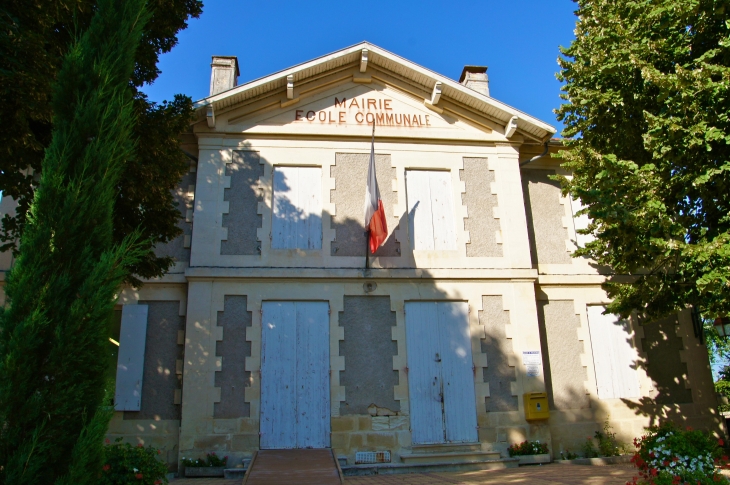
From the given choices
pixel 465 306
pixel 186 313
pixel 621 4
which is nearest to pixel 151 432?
pixel 186 313

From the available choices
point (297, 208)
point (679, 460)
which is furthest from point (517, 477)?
point (297, 208)

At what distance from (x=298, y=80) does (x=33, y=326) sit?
7.78 metres

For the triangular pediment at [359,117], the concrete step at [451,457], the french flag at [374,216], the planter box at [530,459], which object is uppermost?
the triangular pediment at [359,117]

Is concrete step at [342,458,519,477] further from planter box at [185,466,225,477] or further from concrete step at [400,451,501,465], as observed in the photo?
planter box at [185,466,225,477]

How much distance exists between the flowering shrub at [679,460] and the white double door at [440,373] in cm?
353

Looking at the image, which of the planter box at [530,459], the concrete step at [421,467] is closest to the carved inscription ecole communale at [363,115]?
the concrete step at [421,467]

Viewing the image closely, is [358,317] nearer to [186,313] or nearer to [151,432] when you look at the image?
[186,313]

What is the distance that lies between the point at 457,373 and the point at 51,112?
7238 millimetres

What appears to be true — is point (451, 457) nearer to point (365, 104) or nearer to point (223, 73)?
point (365, 104)

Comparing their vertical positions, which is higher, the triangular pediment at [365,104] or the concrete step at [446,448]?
the triangular pediment at [365,104]

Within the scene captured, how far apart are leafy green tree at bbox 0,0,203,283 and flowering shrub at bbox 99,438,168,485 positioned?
2.25 m

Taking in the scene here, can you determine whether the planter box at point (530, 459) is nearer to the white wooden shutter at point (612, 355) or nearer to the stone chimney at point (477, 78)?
the white wooden shutter at point (612, 355)

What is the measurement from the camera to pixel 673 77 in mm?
7270

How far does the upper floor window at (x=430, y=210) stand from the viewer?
10234mm
